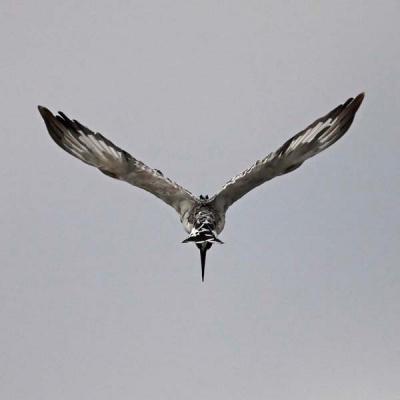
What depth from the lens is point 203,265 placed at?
70.8 meters

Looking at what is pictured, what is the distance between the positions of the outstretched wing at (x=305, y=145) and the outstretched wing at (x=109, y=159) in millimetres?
1701

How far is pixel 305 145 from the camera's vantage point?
229 feet

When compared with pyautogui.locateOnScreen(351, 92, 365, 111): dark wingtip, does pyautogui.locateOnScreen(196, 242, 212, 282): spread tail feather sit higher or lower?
lower

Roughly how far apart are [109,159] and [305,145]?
201 inches

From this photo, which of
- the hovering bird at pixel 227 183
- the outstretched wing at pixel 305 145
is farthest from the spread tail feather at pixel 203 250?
the outstretched wing at pixel 305 145

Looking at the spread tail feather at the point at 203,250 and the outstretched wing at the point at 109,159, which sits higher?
the outstretched wing at the point at 109,159

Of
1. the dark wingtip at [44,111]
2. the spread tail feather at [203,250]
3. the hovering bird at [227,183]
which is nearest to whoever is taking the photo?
the dark wingtip at [44,111]

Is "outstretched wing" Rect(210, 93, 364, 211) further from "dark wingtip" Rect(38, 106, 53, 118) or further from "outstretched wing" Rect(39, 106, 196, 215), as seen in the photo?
"dark wingtip" Rect(38, 106, 53, 118)

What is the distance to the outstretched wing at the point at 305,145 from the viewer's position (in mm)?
69500

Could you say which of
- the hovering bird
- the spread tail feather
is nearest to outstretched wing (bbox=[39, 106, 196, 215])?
the hovering bird

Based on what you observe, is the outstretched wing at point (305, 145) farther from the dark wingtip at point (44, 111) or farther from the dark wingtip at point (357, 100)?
the dark wingtip at point (44, 111)

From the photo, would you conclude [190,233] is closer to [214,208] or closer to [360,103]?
[214,208]

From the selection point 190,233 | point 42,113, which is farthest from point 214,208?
point 42,113

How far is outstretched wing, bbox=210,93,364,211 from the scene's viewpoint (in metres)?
69.5
